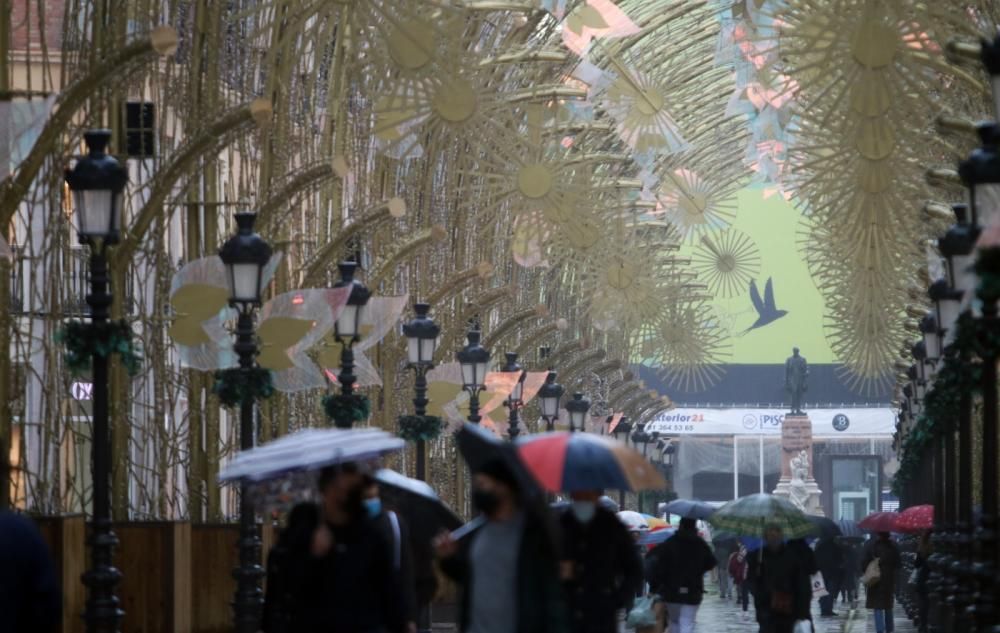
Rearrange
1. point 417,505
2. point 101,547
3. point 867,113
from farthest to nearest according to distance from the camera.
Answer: point 867,113 < point 101,547 < point 417,505

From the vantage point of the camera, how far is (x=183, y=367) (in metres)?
27.5

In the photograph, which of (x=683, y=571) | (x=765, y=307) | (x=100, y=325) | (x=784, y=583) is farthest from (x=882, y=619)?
(x=765, y=307)

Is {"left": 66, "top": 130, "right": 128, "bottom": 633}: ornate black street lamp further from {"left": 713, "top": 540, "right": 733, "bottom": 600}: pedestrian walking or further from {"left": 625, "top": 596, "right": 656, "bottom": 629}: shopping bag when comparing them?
{"left": 713, "top": 540, "right": 733, "bottom": 600}: pedestrian walking

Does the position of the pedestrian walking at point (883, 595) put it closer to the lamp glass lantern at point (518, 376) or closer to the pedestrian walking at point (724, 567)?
the lamp glass lantern at point (518, 376)

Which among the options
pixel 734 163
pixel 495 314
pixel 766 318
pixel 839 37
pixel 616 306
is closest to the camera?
pixel 839 37

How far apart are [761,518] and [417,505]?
42.4 ft

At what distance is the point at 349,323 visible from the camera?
2405 centimetres

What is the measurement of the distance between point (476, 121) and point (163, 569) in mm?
6618

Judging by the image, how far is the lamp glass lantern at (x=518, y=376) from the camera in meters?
40.9

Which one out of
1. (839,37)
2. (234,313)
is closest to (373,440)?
(839,37)

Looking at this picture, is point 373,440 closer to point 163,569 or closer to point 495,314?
point 163,569

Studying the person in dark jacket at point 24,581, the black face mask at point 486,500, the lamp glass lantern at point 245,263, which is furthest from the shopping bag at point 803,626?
the person in dark jacket at point 24,581

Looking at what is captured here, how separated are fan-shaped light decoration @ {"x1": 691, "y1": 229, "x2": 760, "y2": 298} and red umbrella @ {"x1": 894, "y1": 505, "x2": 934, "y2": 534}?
110 ft

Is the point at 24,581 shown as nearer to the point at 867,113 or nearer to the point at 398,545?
the point at 398,545
